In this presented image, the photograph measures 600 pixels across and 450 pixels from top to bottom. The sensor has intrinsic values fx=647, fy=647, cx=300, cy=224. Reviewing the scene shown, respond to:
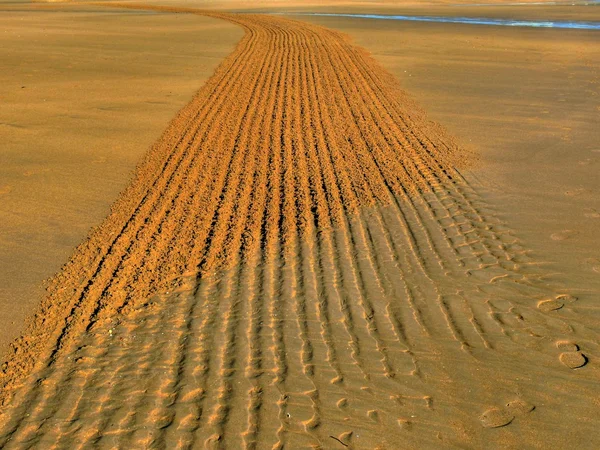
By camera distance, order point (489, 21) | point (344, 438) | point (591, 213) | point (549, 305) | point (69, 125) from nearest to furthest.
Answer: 1. point (344, 438)
2. point (549, 305)
3. point (591, 213)
4. point (69, 125)
5. point (489, 21)

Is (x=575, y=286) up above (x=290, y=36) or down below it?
below

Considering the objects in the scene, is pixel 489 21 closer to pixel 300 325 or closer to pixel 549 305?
pixel 549 305

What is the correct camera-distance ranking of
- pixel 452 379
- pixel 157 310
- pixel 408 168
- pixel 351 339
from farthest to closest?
pixel 408 168 → pixel 157 310 → pixel 351 339 → pixel 452 379

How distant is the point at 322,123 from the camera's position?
37.4ft

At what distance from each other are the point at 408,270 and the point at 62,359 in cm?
315

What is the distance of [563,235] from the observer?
278 inches

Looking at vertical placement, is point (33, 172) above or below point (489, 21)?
below

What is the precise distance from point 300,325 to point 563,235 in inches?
138

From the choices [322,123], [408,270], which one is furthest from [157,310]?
[322,123]

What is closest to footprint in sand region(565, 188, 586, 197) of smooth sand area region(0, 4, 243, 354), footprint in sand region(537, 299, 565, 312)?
footprint in sand region(537, 299, 565, 312)

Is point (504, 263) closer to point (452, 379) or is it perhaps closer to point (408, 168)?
point (452, 379)

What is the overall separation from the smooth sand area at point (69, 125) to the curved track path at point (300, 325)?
359 mm

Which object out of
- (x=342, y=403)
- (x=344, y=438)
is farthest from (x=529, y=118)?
(x=344, y=438)

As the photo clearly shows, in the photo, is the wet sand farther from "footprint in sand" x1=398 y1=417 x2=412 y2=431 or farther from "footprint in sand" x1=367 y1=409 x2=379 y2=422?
"footprint in sand" x1=367 y1=409 x2=379 y2=422
